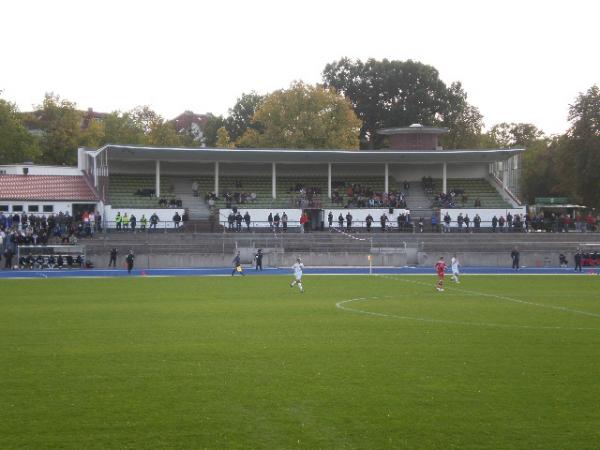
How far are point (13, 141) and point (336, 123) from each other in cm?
3396

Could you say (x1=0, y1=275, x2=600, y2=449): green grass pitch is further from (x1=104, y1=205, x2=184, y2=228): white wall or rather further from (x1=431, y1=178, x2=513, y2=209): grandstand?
(x1=431, y1=178, x2=513, y2=209): grandstand

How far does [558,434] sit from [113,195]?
2214 inches

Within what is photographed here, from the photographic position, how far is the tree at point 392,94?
105750 millimetres

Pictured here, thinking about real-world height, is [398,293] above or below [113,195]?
below

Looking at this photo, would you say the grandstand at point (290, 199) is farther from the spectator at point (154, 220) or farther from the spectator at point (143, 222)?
the spectator at point (143, 222)

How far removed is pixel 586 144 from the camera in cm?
7025

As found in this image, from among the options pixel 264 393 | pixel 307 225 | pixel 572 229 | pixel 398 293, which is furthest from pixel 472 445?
pixel 572 229

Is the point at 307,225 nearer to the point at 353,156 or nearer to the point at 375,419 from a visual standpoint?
the point at 353,156

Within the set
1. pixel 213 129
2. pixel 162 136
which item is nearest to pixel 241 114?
pixel 213 129

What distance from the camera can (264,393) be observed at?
45.0 ft

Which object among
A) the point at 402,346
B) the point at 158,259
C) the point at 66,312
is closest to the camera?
the point at 402,346

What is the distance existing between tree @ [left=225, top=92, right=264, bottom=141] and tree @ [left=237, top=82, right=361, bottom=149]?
22.8 meters

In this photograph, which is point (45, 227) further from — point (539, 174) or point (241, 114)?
point (241, 114)

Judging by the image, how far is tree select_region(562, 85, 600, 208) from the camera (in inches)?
2756
